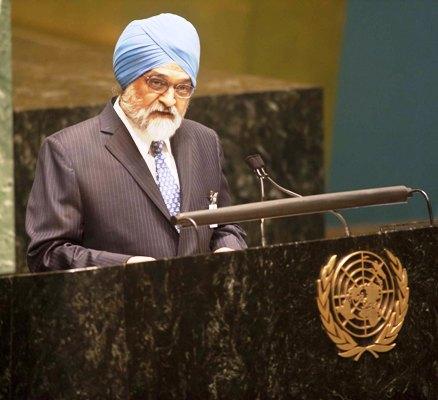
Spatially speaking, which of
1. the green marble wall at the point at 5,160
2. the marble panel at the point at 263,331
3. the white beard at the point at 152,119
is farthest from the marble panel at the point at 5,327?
the green marble wall at the point at 5,160

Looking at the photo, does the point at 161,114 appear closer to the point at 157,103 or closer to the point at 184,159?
the point at 157,103

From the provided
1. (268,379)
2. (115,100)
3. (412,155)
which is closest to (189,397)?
(268,379)

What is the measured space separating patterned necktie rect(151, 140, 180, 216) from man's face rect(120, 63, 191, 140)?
6cm

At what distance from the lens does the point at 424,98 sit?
7551mm

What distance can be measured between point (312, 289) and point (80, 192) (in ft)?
2.39

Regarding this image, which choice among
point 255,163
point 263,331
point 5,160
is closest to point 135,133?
point 255,163

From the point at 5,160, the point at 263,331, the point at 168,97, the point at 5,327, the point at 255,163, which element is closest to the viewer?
the point at 5,327

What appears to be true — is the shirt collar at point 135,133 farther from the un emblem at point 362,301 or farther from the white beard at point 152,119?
the un emblem at point 362,301

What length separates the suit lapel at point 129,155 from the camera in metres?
4.04

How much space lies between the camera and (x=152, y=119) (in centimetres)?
410

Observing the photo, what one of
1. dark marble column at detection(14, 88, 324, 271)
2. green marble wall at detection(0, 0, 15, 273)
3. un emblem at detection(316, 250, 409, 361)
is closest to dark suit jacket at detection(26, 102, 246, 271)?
un emblem at detection(316, 250, 409, 361)

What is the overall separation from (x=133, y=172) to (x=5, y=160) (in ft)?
3.87

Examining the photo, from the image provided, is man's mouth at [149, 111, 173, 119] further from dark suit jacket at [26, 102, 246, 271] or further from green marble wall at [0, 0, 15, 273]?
green marble wall at [0, 0, 15, 273]

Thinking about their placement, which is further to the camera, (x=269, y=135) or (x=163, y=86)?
(x=269, y=135)
